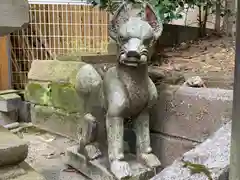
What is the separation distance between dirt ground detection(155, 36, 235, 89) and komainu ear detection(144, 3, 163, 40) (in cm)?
38

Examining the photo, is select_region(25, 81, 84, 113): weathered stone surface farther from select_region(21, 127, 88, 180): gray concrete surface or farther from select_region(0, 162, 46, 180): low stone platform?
select_region(0, 162, 46, 180): low stone platform

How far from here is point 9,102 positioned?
284cm

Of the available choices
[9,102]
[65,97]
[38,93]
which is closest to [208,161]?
[65,97]

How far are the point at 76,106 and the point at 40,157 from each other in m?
0.45

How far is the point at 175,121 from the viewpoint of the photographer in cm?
162

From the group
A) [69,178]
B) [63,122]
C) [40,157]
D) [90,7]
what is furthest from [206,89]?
[90,7]

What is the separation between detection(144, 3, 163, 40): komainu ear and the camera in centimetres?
148

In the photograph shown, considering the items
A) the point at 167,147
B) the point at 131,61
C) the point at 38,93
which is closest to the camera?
the point at 131,61

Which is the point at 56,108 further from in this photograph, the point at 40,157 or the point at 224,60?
the point at 224,60

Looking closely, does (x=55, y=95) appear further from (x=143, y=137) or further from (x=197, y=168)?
(x=197, y=168)

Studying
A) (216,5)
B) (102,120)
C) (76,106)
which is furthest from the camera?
Result: (216,5)

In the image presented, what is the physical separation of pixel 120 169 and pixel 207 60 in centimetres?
95

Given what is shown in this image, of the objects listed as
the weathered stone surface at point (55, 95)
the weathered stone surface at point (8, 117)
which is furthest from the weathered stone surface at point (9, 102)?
the weathered stone surface at point (55, 95)

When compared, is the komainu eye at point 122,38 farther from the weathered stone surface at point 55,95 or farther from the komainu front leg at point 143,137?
the weathered stone surface at point 55,95
